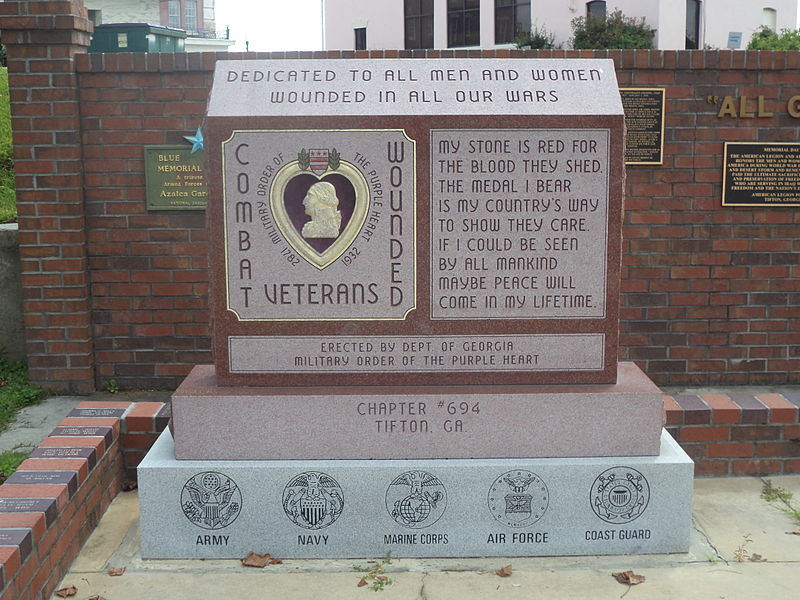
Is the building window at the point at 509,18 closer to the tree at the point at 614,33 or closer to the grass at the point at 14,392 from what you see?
the tree at the point at 614,33

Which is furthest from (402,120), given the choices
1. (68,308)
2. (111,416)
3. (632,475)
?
(68,308)

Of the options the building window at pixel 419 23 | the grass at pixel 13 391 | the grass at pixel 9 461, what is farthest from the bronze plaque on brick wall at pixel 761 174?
the building window at pixel 419 23

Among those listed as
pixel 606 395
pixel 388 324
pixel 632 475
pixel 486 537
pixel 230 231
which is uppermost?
pixel 230 231

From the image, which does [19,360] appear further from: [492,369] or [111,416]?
[492,369]

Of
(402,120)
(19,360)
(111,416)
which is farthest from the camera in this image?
(19,360)

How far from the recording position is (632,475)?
3918 mm

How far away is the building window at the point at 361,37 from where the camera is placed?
35938 mm

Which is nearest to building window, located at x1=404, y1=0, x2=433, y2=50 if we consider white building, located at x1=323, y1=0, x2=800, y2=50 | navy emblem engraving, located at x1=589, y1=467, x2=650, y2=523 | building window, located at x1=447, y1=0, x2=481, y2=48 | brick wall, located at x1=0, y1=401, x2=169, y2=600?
white building, located at x1=323, y1=0, x2=800, y2=50

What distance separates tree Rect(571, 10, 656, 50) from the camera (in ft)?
83.5

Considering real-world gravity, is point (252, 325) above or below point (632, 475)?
above

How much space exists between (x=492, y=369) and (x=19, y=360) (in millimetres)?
3778

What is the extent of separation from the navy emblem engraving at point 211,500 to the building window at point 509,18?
28934 millimetres

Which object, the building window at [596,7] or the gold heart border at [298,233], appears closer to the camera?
the gold heart border at [298,233]

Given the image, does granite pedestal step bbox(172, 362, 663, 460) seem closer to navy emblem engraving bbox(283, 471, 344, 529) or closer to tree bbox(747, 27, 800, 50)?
navy emblem engraving bbox(283, 471, 344, 529)
